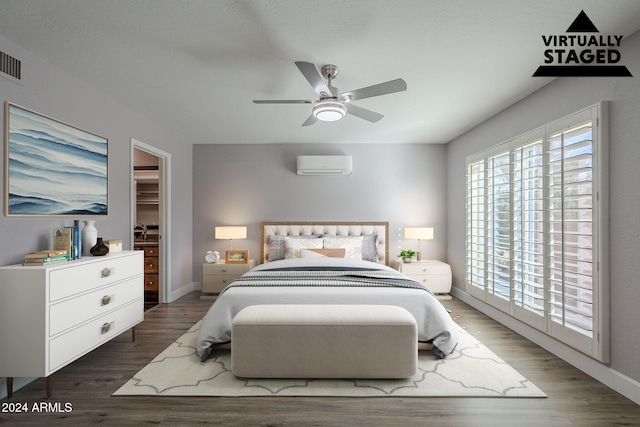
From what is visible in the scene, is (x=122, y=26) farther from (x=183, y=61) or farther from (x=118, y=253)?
(x=118, y=253)

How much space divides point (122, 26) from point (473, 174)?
165 inches

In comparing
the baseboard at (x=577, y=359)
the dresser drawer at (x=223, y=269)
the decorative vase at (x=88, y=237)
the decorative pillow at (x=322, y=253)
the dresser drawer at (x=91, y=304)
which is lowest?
the baseboard at (x=577, y=359)

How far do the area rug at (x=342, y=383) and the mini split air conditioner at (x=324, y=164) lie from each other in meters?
3.13

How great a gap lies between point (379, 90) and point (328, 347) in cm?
198

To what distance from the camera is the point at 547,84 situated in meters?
2.90

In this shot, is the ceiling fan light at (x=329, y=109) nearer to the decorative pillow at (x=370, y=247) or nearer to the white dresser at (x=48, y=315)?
the white dresser at (x=48, y=315)

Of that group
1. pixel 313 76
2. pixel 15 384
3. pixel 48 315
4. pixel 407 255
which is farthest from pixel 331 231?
pixel 15 384

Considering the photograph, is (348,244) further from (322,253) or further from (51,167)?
(51,167)

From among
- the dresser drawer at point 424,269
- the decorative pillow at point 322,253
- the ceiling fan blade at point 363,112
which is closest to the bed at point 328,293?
the decorative pillow at point 322,253

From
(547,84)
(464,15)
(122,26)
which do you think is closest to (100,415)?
(122,26)

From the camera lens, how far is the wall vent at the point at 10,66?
2.18 meters

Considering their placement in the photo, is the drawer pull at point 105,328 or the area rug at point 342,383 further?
the drawer pull at point 105,328

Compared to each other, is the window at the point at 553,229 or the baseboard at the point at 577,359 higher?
the window at the point at 553,229

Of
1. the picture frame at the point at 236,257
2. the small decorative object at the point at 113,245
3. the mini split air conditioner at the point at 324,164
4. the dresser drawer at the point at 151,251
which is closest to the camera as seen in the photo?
the small decorative object at the point at 113,245
